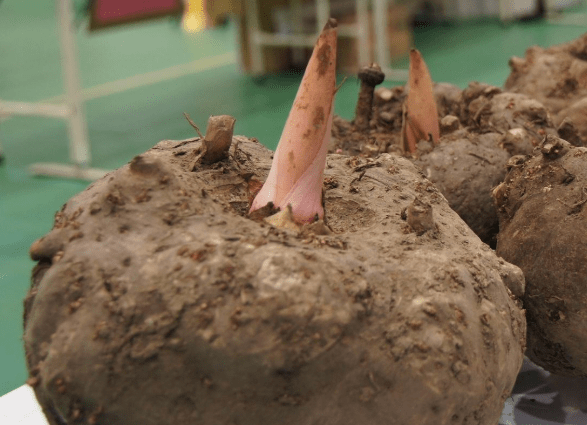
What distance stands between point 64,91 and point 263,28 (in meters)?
1.79

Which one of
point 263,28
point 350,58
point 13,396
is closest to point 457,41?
point 350,58

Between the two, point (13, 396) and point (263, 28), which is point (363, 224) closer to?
point (13, 396)

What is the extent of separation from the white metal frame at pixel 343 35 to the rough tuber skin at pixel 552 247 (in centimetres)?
430

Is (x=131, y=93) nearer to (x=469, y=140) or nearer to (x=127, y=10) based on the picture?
(x=127, y=10)

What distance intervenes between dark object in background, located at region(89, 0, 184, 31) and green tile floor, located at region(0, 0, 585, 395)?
699 millimetres

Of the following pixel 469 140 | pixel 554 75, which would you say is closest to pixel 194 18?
pixel 554 75

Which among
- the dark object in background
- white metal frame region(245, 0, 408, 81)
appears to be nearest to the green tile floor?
white metal frame region(245, 0, 408, 81)

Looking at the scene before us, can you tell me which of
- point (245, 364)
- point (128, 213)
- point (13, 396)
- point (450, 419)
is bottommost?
point (13, 396)

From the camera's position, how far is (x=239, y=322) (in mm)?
959

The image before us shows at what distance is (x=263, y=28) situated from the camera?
6535mm

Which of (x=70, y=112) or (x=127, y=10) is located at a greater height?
(x=127, y=10)

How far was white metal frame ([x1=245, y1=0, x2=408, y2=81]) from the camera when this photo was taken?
5816 mm

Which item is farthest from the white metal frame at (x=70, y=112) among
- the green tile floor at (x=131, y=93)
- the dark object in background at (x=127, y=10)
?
the dark object in background at (x=127, y=10)

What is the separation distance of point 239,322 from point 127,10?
160 inches
